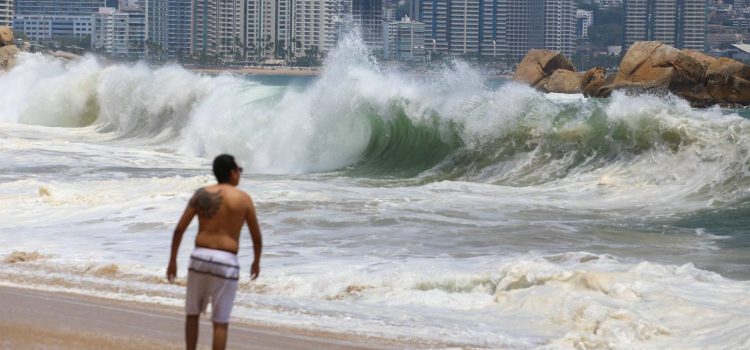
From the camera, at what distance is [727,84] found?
6400 centimetres

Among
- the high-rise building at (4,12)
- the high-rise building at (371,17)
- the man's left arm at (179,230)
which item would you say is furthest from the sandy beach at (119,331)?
the high-rise building at (371,17)

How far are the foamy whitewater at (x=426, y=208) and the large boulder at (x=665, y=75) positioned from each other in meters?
31.7

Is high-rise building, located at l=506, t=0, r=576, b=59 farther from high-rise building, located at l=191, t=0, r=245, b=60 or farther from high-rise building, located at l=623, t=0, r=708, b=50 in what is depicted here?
high-rise building, located at l=191, t=0, r=245, b=60

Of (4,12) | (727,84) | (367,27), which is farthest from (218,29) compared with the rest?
(727,84)

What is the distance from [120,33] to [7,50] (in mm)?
111601

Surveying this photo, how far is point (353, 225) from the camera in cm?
1510

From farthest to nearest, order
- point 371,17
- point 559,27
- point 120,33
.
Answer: point 559,27
point 120,33
point 371,17

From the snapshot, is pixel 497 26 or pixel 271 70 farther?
pixel 497 26

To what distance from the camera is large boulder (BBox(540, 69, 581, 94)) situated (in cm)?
7912

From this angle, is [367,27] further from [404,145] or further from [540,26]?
[404,145]

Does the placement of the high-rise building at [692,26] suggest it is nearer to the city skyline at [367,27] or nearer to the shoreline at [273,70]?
the city skyline at [367,27]

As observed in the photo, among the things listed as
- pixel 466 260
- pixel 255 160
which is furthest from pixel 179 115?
pixel 466 260

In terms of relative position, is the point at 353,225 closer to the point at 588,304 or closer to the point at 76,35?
the point at 588,304

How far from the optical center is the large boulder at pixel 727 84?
63.6m
